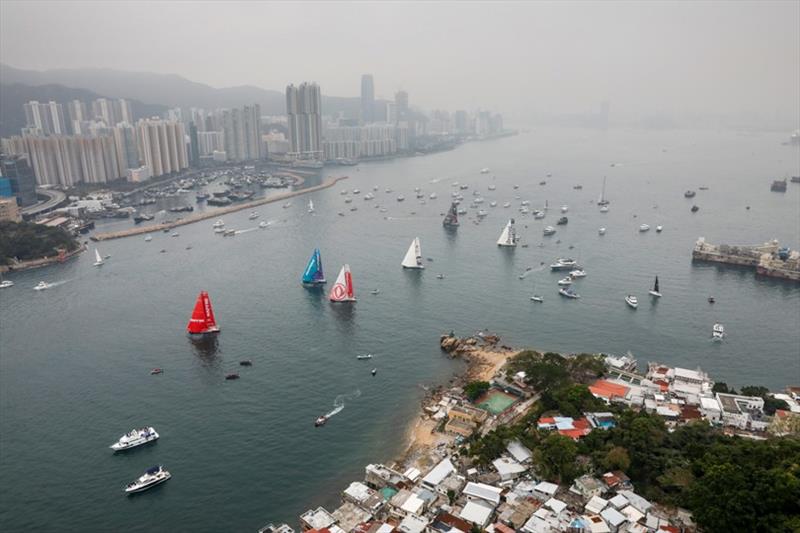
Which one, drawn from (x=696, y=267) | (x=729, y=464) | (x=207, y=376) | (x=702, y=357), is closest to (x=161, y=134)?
(x=207, y=376)

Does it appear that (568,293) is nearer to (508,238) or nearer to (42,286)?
(508,238)

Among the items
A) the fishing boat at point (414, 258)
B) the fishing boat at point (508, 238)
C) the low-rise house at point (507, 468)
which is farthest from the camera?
the fishing boat at point (508, 238)

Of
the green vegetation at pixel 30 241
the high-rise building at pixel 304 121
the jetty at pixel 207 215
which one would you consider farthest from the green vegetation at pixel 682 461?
the high-rise building at pixel 304 121

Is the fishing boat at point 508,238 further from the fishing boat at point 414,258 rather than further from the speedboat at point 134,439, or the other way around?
the speedboat at point 134,439

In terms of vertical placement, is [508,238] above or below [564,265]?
above

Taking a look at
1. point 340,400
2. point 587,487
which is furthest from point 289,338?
point 587,487

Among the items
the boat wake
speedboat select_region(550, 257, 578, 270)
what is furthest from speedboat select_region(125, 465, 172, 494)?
speedboat select_region(550, 257, 578, 270)
